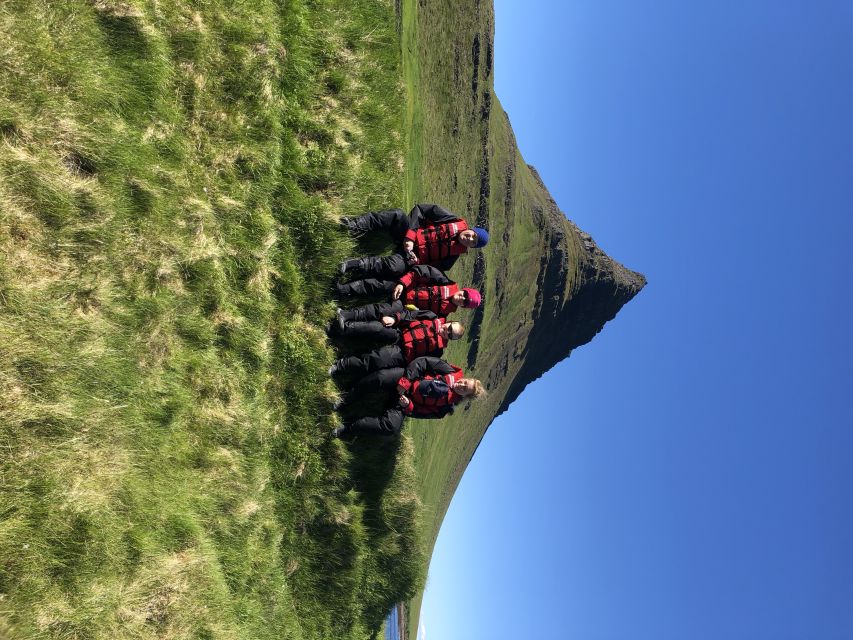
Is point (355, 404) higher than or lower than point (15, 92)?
lower

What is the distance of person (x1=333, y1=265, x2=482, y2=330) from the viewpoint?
1136 cm

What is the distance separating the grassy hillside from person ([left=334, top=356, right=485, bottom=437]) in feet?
2.18

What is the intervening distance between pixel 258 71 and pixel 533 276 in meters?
34.0

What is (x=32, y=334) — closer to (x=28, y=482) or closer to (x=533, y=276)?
(x=28, y=482)

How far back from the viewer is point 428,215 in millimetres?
12492

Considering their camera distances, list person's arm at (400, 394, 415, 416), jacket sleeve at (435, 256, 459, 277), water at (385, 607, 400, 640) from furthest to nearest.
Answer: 1. water at (385, 607, 400, 640)
2. jacket sleeve at (435, 256, 459, 277)
3. person's arm at (400, 394, 415, 416)

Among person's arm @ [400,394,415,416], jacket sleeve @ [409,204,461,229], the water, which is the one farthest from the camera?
the water

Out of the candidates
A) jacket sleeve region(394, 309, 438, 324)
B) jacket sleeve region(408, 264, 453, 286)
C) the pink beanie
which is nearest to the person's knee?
jacket sleeve region(394, 309, 438, 324)

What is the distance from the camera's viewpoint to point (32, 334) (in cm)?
694

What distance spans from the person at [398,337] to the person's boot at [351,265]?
41.2 inches

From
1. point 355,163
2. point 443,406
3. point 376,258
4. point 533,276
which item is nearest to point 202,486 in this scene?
point 443,406

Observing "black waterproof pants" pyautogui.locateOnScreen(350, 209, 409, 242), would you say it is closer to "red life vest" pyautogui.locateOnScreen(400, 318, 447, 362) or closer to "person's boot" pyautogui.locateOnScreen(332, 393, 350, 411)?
"red life vest" pyautogui.locateOnScreen(400, 318, 447, 362)

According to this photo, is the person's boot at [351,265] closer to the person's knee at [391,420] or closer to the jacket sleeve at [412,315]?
the jacket sleeve at [412,315]

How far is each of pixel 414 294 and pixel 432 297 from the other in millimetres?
371
